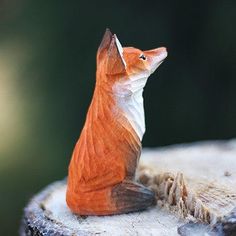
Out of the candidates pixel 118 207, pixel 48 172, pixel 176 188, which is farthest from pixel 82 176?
pixel 48 172

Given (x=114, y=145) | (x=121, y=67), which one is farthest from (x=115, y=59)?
(x=114, y=145)

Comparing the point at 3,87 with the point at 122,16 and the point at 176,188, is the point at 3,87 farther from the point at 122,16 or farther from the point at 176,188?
the point at 176,188

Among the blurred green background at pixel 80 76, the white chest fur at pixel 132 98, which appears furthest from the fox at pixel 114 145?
the blurred green background at pixel 80 76

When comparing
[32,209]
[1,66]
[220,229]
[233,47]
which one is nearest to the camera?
[220,229]

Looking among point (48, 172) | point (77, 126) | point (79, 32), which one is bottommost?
point (48, 172)

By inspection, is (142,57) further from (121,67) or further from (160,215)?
(160,215)
